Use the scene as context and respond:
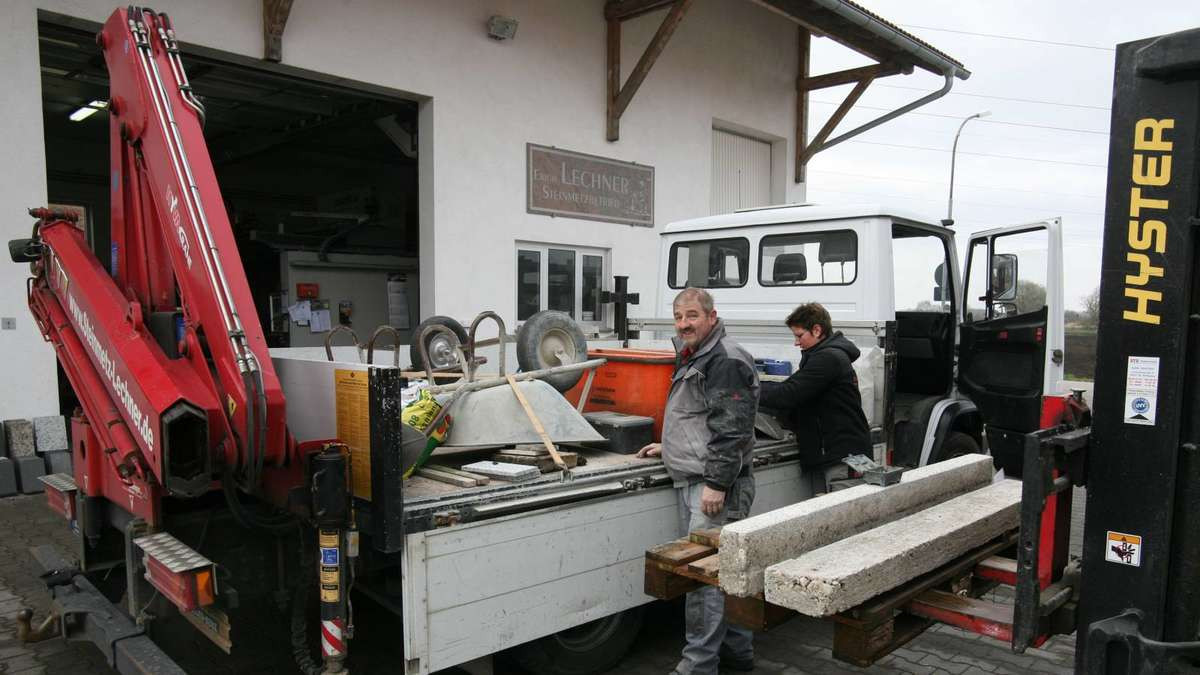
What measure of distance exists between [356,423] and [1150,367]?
99.9 inches

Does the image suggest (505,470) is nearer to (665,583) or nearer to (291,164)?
(665,583)

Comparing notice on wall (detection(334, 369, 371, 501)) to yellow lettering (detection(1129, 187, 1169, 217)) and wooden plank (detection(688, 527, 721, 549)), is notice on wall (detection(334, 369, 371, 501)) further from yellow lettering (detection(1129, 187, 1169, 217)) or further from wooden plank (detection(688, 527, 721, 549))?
yellow lettering (detection(1129, 187, 1169, 217))

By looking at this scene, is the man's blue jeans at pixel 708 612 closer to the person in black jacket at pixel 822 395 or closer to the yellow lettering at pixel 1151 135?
the person in black jacket at pixel 822 395

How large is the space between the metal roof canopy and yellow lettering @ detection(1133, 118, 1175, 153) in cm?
850

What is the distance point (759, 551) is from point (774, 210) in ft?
12.4

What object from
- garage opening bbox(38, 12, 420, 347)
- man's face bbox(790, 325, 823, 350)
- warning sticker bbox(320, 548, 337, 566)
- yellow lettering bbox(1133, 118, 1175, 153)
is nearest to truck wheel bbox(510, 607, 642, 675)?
warning sticker bbox(320, 548, 337, 566)

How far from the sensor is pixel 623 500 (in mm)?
3570

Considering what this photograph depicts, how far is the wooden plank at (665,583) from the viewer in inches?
112

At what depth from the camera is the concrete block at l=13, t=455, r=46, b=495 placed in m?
6.56

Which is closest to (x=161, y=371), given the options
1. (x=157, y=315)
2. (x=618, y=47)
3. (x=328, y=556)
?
(x=157, y=315)

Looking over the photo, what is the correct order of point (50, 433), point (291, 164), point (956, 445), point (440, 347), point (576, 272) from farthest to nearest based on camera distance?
point (291, 164) → point (576, 272) → point (50, 433) → point (956, 445) → point (440, 347)

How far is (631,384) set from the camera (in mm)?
4508

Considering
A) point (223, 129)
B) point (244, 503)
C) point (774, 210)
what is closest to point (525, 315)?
point (774, 210)

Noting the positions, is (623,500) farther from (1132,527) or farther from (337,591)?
(1132,527)
